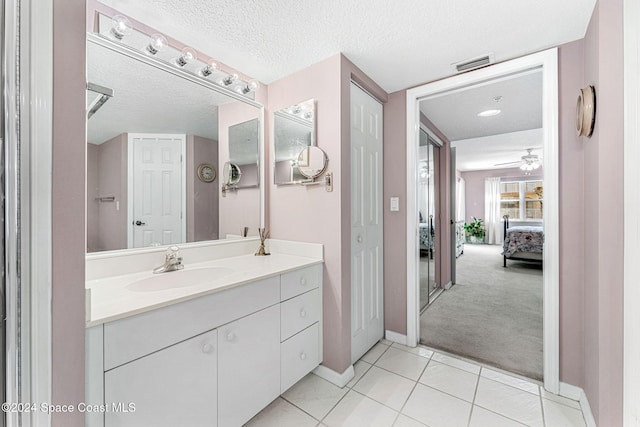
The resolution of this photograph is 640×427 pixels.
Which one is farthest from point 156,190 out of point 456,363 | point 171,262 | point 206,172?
point 456,363

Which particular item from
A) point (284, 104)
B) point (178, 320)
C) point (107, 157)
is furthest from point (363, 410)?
point (284, 104)

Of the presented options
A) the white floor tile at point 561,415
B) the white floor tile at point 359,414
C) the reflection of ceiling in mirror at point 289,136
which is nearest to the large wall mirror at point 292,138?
the reflection of ceiling in mirror at point 289,136

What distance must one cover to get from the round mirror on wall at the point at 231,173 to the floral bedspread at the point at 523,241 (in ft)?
17.6

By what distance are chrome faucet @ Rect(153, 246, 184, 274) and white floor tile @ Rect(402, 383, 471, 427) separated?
5.12 feet

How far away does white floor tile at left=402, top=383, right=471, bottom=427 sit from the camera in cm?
138

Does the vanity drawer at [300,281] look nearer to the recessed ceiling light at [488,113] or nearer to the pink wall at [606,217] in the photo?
the pink wall at [606,217]

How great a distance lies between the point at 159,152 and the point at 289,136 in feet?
2.86

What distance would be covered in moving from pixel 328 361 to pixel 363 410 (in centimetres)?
35

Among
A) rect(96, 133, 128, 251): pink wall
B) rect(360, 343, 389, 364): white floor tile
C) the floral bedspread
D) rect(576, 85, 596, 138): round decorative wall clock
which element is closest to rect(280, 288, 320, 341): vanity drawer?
rect(360, 343, 389, 364): white floor tile

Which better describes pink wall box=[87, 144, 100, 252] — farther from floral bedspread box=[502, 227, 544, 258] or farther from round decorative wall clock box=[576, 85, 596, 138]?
floral bedspread box=[502, 227, 544, 258]

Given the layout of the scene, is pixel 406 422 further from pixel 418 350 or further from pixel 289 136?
pixel 289 136

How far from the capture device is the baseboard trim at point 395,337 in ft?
7.19

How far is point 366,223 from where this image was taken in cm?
203

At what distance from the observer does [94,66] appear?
1246 millimetres
